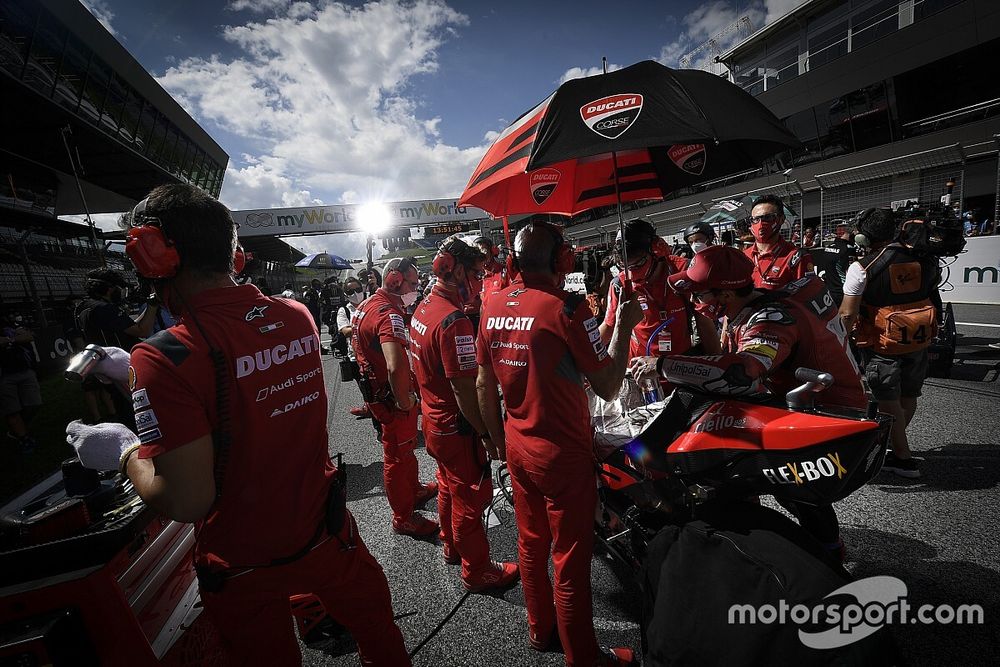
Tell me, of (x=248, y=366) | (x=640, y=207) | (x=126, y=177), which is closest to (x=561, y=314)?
(x=248, y=366)

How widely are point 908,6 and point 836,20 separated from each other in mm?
4596

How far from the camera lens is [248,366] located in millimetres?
1247

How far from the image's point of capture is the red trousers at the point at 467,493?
244 cm

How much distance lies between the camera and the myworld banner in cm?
2338

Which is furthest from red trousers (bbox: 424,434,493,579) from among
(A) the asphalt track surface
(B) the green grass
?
(B) the green grass

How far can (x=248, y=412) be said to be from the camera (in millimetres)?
1248

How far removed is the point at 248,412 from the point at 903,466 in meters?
4.33

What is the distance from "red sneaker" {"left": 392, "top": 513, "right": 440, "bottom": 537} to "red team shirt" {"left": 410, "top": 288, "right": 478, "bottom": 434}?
3.24 ft

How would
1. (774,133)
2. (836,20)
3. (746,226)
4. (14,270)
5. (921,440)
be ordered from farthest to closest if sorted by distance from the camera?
(836,20) < (14,270) < (746,226) < (921,440) < (774,133)

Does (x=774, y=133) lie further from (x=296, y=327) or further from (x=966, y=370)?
(x=966, y=370)

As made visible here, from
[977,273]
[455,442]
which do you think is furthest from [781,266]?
[977,273]

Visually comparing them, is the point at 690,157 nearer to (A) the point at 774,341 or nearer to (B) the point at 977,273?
(A) the point at 774,341

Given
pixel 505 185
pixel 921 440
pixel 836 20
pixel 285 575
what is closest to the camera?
pixel 285 575

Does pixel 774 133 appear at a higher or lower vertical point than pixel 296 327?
higher
